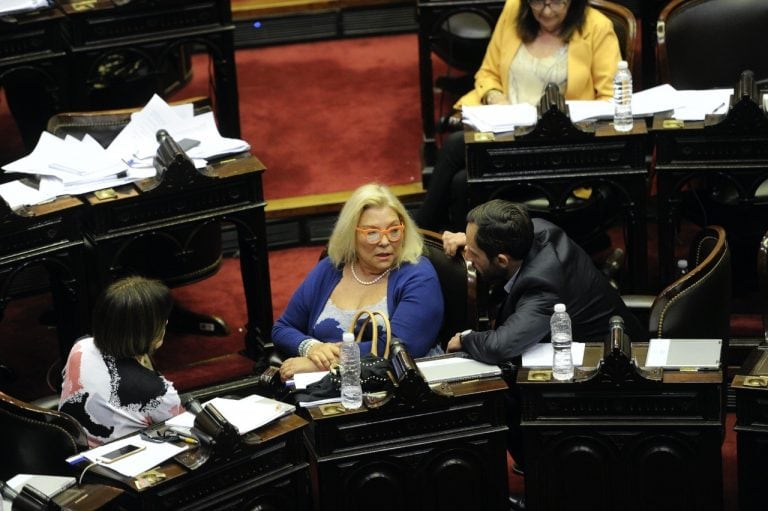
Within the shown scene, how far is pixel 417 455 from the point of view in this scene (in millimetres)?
4344

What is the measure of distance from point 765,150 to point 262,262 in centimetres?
169

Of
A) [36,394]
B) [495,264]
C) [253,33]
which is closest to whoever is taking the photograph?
[495,264]

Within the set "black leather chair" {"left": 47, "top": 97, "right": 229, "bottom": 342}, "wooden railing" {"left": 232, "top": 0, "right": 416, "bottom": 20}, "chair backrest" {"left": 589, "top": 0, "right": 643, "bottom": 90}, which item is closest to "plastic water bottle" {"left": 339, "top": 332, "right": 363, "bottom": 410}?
"black leather chair" {"left": 47, "top": 97, "right": 229, "bottom": 342}

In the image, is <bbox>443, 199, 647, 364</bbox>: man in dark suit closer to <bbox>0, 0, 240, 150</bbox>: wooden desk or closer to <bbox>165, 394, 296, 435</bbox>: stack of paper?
<bbox>165, 394, 296, 435</bbox>: stack of paper

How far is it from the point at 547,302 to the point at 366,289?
0.61 meters

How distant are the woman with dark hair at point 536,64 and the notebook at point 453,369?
1.12m

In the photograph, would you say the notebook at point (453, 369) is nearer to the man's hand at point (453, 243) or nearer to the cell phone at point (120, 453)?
the man's hand at point (453, 243)

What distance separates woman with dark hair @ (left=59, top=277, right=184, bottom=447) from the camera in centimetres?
432

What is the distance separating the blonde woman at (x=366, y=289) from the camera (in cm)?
475

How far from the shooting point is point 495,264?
466 centimetres

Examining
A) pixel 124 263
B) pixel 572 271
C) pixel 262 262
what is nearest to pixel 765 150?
pixel 572 271

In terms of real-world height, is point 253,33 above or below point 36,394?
above

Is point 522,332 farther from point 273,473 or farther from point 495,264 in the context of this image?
point 273,473

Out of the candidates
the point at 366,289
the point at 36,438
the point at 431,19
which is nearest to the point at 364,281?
the point at 366,289
